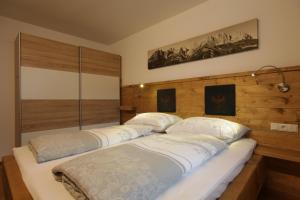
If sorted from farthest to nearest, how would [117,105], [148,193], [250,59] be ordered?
[117,105]
[250,59]
[148,193]

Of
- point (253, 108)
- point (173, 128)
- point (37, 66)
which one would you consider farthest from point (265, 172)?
point (37, 66)

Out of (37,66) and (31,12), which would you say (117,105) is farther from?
(31,12)

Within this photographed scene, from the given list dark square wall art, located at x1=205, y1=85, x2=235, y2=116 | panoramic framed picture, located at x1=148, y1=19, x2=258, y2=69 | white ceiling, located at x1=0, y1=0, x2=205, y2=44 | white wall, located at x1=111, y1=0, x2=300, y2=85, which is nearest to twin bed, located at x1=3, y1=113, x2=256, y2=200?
dark square wall art, located at x1=205, y1=85, x2=235, y2=116

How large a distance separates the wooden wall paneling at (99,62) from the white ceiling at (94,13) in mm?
427

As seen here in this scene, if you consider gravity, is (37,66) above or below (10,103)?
above

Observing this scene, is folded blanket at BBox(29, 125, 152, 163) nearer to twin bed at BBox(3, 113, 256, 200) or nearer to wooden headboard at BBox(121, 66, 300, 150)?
twin bed at BBox(3, 113, 256, 200)

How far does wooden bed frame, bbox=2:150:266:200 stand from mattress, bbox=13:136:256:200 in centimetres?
3

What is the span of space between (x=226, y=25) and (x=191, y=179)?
1828 mm

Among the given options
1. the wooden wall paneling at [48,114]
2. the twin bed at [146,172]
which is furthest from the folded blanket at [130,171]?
the wooden wall paneling at [48,114]

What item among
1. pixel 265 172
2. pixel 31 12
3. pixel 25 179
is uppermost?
pixel 31 12

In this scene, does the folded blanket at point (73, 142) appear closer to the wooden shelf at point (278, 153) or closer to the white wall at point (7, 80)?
the wooden shelf at point (278, 153)

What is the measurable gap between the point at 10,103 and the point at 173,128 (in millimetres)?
2634

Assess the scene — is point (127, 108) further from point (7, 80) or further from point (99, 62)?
point (7, 80)

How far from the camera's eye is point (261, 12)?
1777 mm
